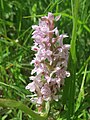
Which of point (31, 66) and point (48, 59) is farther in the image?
point (31, 66)

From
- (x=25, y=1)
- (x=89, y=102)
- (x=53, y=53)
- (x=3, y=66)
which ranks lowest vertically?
(x=89, y=102)

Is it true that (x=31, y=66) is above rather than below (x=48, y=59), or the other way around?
below

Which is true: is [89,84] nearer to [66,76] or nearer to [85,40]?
[85,40]

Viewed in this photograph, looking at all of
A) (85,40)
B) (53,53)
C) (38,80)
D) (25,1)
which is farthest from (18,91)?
(25,1)
